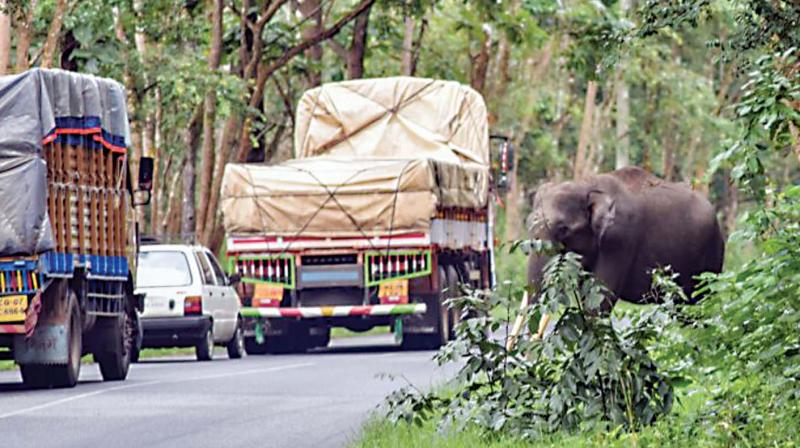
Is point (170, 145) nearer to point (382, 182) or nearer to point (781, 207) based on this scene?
point (382, 182)

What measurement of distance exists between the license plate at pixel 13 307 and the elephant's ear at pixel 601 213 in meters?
6.20

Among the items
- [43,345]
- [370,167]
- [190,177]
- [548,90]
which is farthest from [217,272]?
[548,90]

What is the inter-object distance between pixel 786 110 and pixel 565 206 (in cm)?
1035

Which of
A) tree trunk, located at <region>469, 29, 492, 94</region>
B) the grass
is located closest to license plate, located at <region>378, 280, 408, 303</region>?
the grass

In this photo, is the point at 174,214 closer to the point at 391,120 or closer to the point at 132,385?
the point at 391,120

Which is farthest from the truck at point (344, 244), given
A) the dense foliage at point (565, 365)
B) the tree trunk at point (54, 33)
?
the dense foliage at point (565, 365)

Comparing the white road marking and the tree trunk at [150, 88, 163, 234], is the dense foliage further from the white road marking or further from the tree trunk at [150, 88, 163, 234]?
A: the tree trunk at [150, 88, 163, 234]

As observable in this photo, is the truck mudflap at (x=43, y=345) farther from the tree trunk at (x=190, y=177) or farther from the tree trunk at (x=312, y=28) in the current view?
the tree trunk at (x=312, y=28)

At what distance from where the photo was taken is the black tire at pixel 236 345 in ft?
89.5

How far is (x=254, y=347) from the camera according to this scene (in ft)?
92.4

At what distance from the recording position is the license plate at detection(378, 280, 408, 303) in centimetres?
2625

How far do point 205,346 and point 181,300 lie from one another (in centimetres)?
79

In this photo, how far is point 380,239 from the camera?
85.9 ft

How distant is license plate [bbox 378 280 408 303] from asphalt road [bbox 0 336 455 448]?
78.2 inches
